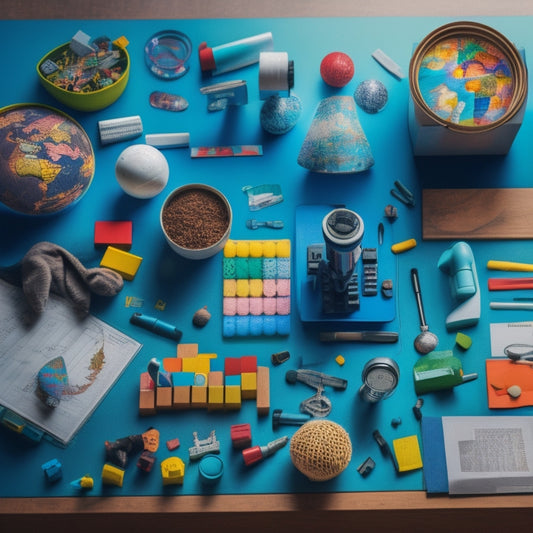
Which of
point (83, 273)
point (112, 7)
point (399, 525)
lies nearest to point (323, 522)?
point (399, 525)

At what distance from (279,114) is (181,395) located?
0.86 metres

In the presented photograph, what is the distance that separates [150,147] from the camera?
6.83ft

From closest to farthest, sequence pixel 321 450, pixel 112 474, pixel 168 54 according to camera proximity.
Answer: pixel 321 450 → pixel 112 474 → pixel 168 54

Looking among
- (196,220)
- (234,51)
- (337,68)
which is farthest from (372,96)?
(196,220)

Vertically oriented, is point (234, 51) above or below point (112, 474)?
above

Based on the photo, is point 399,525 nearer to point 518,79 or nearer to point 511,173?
point 511,173

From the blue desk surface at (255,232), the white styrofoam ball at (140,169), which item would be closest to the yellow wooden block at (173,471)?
the blue desk surface at (255,232)

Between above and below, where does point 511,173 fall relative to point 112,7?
below

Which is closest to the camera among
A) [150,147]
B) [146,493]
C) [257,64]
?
[146,493]

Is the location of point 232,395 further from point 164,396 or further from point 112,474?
point 112,474

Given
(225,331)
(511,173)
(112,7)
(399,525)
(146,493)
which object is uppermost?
(112,7)

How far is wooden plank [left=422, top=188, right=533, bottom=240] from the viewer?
2.11 meters

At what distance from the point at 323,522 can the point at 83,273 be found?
93 cm

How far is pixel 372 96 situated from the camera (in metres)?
2.19
